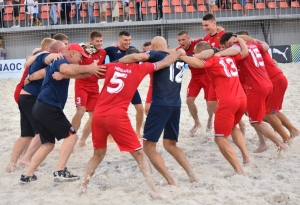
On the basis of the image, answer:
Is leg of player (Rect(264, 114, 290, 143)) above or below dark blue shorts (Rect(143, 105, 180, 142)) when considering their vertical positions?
below

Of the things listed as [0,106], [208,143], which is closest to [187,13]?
[0,106]

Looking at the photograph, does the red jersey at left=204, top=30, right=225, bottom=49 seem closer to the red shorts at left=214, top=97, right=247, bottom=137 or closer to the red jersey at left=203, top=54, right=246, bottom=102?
the red jersey at left=203, top=54, right=246, bottom=102

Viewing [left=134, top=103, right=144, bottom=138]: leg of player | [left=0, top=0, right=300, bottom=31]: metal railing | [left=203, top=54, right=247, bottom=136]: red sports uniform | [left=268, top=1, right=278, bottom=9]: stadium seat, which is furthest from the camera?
[left=268, top=1, right=278, bottom=9]: stadium seat

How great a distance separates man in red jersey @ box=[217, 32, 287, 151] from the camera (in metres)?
6.88

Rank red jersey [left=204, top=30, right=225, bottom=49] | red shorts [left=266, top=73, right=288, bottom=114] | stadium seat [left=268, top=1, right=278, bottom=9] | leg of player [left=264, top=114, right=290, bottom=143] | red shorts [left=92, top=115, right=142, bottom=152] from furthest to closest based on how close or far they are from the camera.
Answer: stadium seat [left=268, top=1, right=278, bottom=9]
red jersey [left=204, top=30, right=225, bottom=49]
red shorts [left=266, top=73, right=288, bottom=114]
leg of player [left=264, top=114, right=290, bottom=143]
red shorts [left=92, top=115, right=142, bottom=152]

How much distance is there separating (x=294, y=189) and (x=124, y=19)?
573 inches

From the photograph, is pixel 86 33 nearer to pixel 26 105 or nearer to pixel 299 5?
pixel 299 5

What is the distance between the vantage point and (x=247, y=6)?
19609 millimetres

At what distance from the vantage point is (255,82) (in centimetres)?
696

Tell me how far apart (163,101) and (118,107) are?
633mm

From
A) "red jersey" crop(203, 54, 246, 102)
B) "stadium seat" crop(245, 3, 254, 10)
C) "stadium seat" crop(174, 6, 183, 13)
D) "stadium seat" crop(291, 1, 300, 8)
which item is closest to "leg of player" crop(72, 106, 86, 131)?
"red jersey" crop(203, 54, 246, 102)

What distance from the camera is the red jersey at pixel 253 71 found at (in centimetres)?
696

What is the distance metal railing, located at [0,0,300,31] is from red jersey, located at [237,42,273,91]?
12.0 m

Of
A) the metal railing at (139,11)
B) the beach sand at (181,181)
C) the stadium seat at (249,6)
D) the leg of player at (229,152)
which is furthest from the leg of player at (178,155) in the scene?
the stadium seat at (249,6)
